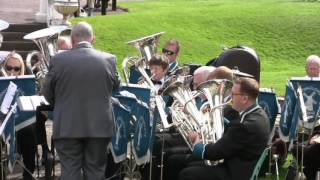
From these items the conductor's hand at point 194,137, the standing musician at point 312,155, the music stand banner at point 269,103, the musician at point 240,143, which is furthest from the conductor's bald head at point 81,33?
the standing musician at point 312,155

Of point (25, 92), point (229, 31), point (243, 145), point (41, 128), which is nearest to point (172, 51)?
point (41, 128)

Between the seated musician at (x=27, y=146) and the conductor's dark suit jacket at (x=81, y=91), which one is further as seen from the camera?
the seated musician at (x=27, y=146)

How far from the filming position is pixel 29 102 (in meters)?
7.79

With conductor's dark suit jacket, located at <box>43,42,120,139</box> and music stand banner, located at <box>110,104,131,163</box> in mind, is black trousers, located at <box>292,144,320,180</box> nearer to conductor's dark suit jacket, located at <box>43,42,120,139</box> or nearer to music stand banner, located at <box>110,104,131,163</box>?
music stand banner, located at <box>110,104,131,163</box>

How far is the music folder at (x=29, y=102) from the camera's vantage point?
7715mm

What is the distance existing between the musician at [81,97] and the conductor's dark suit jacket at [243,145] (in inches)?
45.1

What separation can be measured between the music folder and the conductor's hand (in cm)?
162

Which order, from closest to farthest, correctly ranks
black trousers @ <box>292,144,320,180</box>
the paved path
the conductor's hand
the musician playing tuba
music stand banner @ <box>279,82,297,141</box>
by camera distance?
the conductor's hand → music stand banner @ <box>279,82,297,141</box> → black trousers @ <box>292,144,320,180</box> → the musician playing tuba → the paved path

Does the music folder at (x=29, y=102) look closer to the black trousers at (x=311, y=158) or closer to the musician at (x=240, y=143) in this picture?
the musician at (x=240, y=143)

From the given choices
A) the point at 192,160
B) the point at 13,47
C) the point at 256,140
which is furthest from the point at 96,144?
the point at 13,47

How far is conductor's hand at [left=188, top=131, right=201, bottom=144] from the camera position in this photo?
6969 millimetres

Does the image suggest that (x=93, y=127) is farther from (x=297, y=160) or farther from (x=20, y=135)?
(x=297, y=160)

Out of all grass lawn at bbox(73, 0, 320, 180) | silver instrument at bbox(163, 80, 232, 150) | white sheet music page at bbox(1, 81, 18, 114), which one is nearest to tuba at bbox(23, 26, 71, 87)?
white sheet music page at bbox(1, 81, 18, 114)

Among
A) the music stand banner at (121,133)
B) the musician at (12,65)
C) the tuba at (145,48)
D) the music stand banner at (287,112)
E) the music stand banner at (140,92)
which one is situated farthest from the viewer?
the tuba at (145,48)
